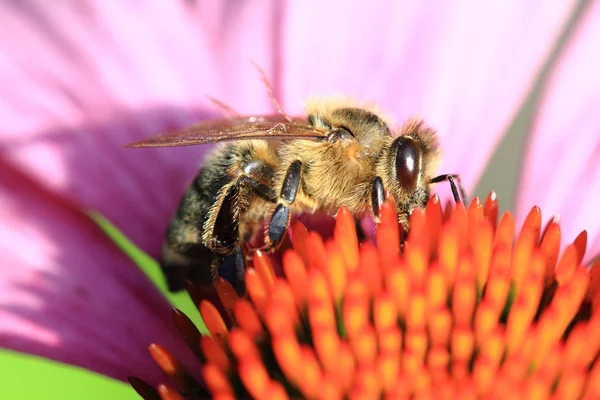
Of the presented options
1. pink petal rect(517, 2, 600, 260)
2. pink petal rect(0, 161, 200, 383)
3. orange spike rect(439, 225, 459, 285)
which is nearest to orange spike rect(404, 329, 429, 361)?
orange spike rect(439, 225, 459, 285)

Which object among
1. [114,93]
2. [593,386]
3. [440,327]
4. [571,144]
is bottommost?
[593,386]

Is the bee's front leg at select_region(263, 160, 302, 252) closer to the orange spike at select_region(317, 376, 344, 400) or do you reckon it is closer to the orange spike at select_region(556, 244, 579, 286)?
the orange spike at select_region(317, 376, 344, 400)

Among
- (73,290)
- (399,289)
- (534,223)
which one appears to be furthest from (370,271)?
(73,290)

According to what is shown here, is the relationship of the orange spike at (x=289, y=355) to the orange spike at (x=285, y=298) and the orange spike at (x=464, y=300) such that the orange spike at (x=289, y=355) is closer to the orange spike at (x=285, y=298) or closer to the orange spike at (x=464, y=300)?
the orange spike at (x=285, y=298)

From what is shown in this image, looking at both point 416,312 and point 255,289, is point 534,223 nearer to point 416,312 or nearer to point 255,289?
point 416,312

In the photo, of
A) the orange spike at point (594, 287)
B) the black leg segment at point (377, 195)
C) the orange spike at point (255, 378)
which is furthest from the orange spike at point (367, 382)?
the orange spike at point (594, 287)

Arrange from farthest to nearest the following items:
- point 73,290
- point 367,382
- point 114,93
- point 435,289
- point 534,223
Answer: point 114,93 < point 73,290 < point 534,223 < point 435,289 < point 367,382
